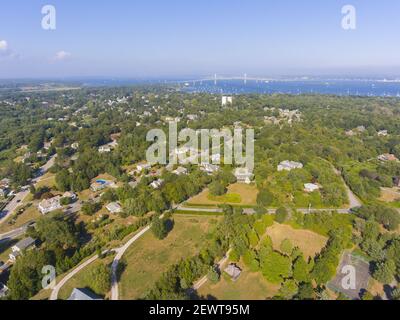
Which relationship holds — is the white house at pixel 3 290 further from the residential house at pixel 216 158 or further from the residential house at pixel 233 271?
the residential house at pixel 216 158

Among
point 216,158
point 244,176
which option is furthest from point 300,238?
point 216,158

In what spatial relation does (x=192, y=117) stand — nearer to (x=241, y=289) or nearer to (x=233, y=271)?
(x=233, y=271)

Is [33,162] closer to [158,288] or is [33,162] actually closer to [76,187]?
[76,187]

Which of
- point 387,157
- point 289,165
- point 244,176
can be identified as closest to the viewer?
point 244,176

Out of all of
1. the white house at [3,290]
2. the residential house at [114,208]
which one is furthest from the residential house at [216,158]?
the white house at [3,290]

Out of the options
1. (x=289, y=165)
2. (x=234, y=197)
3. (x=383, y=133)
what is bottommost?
(x=234, y=197)

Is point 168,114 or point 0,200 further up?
point 168,114

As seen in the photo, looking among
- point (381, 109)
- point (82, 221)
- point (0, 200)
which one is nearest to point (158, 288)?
point (82, 221)
